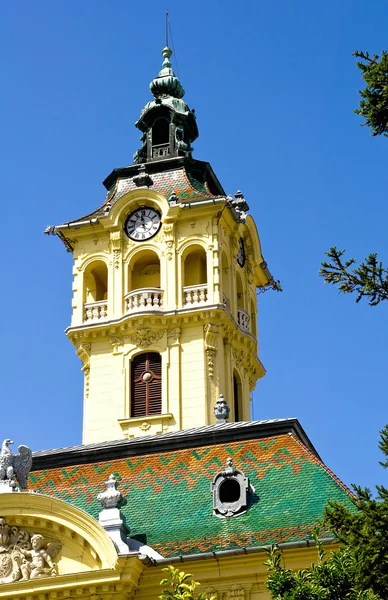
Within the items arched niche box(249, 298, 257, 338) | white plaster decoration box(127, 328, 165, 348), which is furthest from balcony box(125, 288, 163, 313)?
arched niche box(249, 298, 257, 338)

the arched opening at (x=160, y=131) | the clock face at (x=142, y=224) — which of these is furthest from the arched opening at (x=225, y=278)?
the arched opening at (x=160, y=131)

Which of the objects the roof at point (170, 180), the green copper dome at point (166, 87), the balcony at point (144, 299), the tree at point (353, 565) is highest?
the green copper dome at point (166, 87)

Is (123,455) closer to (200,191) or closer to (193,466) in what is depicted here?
(193,466)

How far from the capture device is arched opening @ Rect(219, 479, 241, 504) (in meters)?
31.8

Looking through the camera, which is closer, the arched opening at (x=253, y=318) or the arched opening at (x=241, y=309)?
the arched opening at (x=241, y=309)

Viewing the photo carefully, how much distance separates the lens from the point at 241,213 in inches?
2035

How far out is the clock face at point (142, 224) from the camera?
167 feet

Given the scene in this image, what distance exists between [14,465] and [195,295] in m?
17.7

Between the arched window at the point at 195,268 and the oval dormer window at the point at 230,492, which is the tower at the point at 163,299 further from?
the oval dormer window at the point at 230,492

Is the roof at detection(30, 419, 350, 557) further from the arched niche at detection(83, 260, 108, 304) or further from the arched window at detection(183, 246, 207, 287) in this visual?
the arched niche at detection(83, 260, 108, 304)

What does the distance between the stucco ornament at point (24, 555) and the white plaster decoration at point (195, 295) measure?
1916 cm

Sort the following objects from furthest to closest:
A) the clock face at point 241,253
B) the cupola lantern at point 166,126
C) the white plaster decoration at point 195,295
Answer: the cupola lantern at point 166,126 < the clock face at point 241,253 < the white plaster decoration at point 195,295

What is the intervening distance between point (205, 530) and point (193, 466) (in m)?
3.25

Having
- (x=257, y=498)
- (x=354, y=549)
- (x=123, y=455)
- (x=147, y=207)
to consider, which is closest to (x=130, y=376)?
(x=147, y=207)
